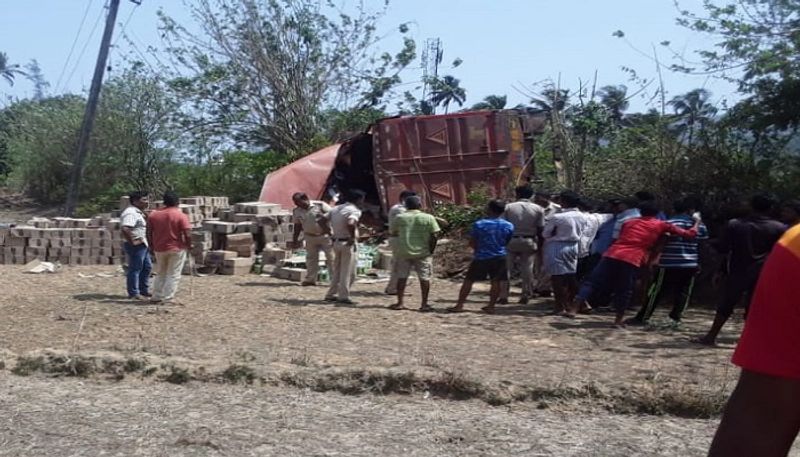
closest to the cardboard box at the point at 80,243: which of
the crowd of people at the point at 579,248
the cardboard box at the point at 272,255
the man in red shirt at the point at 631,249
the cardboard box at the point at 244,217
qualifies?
the cardboard box at the point at 244,217

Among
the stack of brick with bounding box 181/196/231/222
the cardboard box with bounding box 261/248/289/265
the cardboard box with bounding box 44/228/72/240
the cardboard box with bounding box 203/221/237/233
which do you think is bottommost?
the cardboard box with bounding box 261/248/289/265

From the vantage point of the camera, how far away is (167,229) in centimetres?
1056

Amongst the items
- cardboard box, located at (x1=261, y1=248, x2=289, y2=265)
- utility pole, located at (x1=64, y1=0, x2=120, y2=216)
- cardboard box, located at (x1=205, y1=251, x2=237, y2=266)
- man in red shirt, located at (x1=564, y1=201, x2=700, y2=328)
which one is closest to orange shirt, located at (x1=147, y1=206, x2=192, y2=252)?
cardboard box, located at (x1=205, y1=251, x2=237, y2=266)

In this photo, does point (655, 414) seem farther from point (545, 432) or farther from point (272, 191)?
point (272, 191)

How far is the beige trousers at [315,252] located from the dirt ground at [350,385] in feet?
7.46

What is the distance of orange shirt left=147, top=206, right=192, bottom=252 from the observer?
10.6 meters

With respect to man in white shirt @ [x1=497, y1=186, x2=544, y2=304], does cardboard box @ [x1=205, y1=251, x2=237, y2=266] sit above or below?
below

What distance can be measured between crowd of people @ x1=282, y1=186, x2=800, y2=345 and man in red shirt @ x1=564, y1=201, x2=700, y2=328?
1 cm

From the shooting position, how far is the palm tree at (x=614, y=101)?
1498 centimetres

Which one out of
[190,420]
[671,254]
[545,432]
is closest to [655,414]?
[545,432]

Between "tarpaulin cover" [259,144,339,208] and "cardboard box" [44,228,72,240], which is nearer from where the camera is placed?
"cardboard box" [44,228,72,240]

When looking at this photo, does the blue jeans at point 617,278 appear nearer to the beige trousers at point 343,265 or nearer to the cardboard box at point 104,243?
the beige trousers at point 343,265

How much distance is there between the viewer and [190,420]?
19.5 ft

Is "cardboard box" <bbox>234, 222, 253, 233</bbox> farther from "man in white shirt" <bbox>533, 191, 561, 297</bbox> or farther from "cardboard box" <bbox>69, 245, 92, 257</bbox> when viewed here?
"man in white shirt" <bbox>533, 191, 561, 297</bbox>
